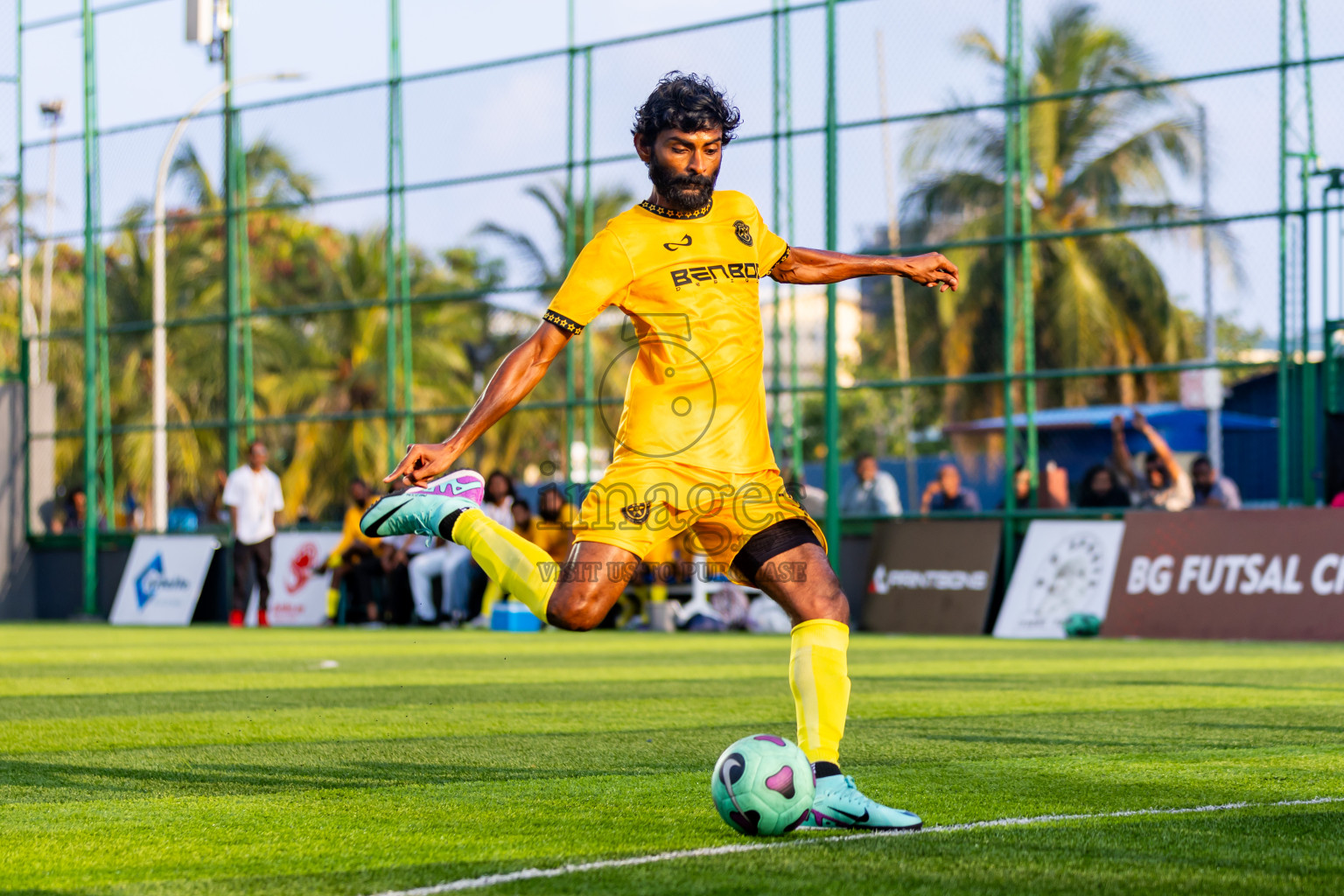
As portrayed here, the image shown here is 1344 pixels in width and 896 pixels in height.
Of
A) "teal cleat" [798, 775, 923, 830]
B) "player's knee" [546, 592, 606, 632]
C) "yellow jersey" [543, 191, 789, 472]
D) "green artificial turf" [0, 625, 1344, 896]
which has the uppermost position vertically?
"yellow jersey" [543, 191, 789, 472]

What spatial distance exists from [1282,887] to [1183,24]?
14413mm

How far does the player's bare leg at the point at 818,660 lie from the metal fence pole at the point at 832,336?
512 inches

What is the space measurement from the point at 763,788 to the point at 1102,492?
12.6 m

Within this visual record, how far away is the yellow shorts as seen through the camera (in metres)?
4.88

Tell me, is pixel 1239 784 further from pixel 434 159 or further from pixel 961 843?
pixel 434 159

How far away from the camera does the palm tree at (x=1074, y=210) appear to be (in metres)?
30.5

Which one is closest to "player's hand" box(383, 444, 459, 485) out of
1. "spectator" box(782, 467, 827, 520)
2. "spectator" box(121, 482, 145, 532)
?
"spectator" box(782, 467, 827, 520)

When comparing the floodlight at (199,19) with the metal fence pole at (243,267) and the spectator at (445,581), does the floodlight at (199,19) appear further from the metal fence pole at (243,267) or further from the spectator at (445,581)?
the spectator at (445,581)

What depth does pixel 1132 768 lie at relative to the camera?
243 inches

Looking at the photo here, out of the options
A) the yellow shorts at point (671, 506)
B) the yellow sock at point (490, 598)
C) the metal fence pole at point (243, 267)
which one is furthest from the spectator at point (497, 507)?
the yellow shorts at point (671, 506)

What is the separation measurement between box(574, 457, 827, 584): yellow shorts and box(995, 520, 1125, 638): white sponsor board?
37.1 feet

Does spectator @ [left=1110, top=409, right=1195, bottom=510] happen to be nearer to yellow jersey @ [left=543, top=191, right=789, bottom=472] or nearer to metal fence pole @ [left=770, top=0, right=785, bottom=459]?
metal fence pole @ [left=770, top=0, right=785, bottom=459]

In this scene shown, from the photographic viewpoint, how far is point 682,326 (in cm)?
497

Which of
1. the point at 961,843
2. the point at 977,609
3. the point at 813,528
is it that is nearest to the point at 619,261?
the point at 813,528
